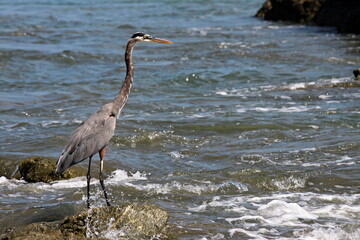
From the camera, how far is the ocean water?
24.9ft

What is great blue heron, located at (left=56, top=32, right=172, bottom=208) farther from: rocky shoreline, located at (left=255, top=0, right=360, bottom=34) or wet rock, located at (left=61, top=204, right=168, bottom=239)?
rocky shoreline, located at (left=255, top=0, right=360, bottom=34)

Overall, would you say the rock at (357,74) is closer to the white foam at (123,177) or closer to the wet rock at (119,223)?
the white foam at (123,177)

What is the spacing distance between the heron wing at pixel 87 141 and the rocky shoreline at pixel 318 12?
16235mm

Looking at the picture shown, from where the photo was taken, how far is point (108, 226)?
20.9ft

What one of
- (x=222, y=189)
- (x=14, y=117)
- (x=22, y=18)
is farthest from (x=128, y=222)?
(x=22, y=18)

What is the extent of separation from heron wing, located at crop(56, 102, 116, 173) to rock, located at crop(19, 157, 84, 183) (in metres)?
1.35

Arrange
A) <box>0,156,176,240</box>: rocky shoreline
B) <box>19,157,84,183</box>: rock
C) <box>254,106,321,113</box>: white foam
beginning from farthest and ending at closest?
<box>254,106,321,113</box>: white foam
<box>19,157,84,183</box>: rock
<box>0,156,176,240</box>: rocky shoreline

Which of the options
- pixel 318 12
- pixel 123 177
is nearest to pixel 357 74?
pixel 123 177

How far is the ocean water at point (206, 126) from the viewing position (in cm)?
760

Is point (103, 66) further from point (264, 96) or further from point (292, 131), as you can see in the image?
point (292, 131)

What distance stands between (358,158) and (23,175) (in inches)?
184

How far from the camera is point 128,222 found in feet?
21.1

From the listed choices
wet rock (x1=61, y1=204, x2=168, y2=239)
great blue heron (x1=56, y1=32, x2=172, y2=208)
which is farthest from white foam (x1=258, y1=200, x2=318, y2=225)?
great blue heron (x1=56, y1=32, x2=172, y2=208)

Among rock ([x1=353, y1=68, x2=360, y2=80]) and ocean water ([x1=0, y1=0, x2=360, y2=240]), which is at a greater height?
rock ([x1=353, y1=68, x2=360, y2=80])
